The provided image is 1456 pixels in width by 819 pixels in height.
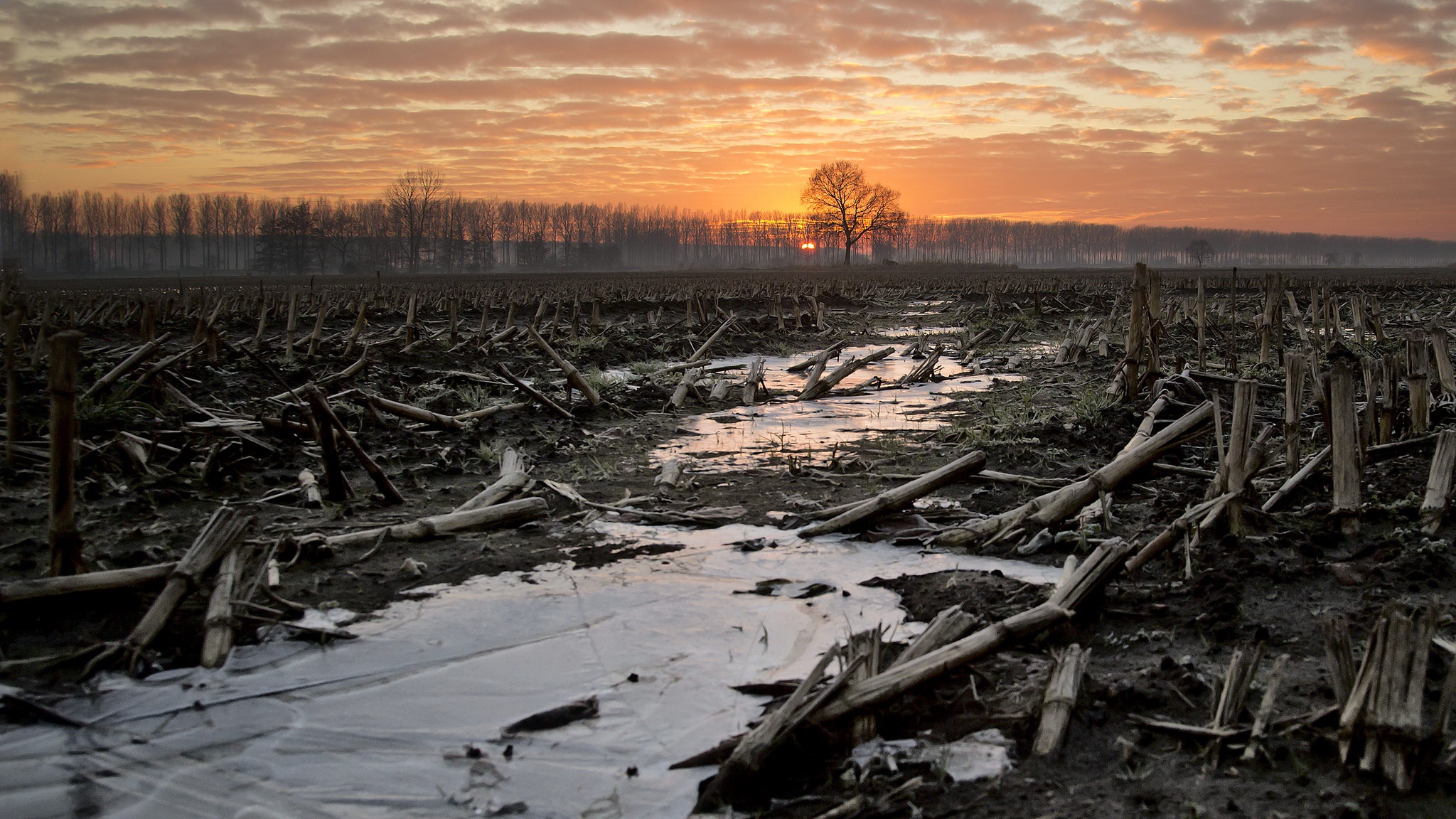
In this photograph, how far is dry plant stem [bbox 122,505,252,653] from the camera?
4645mm

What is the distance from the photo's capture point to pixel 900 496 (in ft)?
22.8

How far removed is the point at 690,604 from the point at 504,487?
2589mm

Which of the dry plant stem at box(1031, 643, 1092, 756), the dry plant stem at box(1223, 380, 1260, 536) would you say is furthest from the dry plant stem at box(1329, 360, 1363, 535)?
the dry plant stem at box(1031, 643, 1092, 756)

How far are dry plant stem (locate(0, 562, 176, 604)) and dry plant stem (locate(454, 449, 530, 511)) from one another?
234cm

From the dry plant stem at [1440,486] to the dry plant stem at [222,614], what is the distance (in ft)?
22.8

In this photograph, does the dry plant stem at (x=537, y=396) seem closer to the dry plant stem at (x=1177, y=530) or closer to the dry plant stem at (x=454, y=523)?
the dry plant stem at (x=454, y=523)

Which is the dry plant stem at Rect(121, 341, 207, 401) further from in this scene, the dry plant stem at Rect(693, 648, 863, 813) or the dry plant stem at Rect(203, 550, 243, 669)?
the dry plant stem at Rect(693, 648, 863, 813)

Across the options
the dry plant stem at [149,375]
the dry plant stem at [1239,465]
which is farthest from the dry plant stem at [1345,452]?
the dry plant stem at [149,375]

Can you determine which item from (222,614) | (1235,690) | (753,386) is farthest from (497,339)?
(1235,690)

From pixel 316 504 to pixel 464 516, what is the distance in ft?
4.82

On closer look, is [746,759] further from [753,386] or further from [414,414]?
[753,386]

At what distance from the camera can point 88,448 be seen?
25.4 feet

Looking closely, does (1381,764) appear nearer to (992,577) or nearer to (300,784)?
(992,577)

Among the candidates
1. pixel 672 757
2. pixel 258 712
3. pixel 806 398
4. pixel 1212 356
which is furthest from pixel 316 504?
pixel 1212 356
